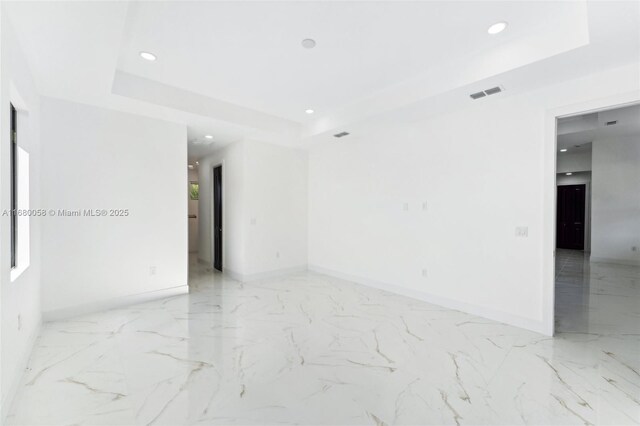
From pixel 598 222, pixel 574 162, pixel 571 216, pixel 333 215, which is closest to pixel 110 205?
pixel 333 215

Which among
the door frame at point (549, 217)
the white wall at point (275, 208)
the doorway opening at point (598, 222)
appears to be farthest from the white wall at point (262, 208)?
the doorway opening at point (598, 222)

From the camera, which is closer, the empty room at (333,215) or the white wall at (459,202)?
the empty room at (333,215)

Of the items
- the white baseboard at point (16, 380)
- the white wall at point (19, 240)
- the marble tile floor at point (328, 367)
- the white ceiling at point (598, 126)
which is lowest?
the marble tile floor at point (328, 367)

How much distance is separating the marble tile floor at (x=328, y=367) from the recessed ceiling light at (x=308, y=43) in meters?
2.96

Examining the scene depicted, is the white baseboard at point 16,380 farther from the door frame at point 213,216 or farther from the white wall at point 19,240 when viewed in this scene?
the door frame at point 213,216

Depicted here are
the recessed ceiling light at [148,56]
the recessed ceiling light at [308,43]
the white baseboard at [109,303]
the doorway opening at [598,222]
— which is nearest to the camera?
the recessed ceiling light at [308,43]

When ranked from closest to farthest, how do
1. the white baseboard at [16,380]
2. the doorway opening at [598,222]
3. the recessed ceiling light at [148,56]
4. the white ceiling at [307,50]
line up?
1. the white baseboard at [16,380]
2. the white ceiling at [307,50]
3. the recessed ceiling light at [148,56]
4. the doorway opening at [598,222]

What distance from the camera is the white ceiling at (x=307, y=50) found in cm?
223

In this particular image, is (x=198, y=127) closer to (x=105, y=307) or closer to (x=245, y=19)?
(x=245, y=19)

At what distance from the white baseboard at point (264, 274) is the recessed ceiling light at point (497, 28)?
16.0 feet

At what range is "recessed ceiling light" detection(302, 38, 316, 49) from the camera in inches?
108

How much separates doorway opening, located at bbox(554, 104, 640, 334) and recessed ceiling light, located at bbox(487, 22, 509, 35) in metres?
2.11

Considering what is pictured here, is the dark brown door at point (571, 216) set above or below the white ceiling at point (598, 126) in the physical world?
below

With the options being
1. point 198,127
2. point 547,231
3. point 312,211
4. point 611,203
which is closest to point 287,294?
point 312,211
